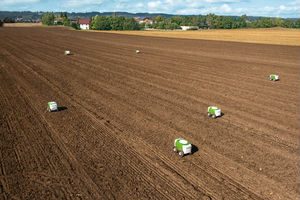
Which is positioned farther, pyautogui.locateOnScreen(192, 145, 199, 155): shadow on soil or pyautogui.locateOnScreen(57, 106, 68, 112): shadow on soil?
pyautogui.locateOnScreen(57, 106, 68, 112): shadow on soil

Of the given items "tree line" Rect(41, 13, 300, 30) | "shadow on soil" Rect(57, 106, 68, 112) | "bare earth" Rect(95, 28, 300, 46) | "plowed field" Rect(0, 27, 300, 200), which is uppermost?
"plowed field" Rect(0, 27, 300, 200)

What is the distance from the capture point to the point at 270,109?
15750mm

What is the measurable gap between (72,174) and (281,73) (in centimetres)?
2041

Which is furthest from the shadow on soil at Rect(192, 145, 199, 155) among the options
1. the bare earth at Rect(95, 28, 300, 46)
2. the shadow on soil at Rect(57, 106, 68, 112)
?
the bare earth at Rect(95, 28, 300, 46)

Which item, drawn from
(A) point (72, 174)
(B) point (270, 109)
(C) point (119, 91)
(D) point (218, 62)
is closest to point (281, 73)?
(D) point (218, 62)

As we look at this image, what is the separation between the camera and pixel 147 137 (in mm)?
12406

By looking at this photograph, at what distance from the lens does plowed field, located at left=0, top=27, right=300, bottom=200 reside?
898 centimetres

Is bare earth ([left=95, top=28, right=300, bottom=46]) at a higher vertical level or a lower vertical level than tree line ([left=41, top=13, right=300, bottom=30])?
higher

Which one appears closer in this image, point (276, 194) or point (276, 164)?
point (276, 194)

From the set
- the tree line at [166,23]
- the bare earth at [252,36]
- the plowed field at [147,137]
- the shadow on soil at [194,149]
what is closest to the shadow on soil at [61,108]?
the plowed field at [147,137]

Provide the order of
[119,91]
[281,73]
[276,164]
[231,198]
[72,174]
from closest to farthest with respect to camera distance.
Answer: [231,198]
[72,174]
[276,164]
[119,91]
[281,73]

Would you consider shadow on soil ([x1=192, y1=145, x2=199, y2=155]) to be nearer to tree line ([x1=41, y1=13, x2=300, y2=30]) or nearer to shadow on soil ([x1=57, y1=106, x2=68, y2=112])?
shadow on soil ([x1=57, y1=106, x2=68, y2=112])

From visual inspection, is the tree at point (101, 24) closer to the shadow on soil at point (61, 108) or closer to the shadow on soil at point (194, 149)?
the shadow on soil at point (61, 108)

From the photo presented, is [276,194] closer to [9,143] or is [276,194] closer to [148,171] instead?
[148,171]
